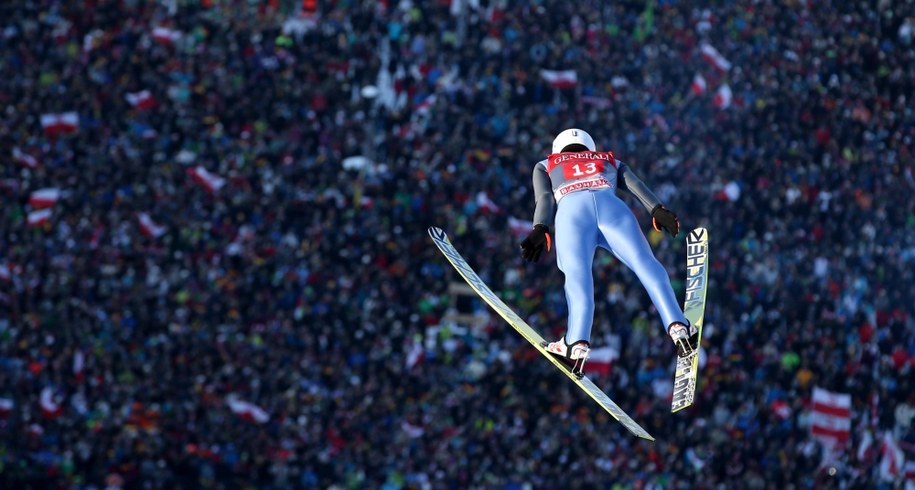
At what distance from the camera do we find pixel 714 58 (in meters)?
28.8

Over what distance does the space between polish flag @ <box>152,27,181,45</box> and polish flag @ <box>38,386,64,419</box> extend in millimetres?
8631

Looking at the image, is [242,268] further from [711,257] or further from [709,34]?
[709,34]

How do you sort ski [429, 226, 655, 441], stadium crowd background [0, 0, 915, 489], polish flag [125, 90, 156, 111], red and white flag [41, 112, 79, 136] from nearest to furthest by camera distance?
1. ski [429, 226, 655, 441]
2. stadium crowd background [0, 0, 915, 489]
3. red and white flag [41, 112, 79, 136]
4. polish flag [125, 90, 156, 111]

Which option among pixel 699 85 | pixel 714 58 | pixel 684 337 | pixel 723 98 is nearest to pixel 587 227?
pixel 684 337

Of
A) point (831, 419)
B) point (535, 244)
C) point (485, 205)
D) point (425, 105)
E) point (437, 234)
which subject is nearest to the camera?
point (535, 244)

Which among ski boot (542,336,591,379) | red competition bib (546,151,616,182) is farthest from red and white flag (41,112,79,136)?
ski boot (542,336,591,379)

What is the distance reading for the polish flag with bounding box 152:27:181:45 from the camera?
91.0 ft

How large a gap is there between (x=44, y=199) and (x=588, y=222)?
1665cm

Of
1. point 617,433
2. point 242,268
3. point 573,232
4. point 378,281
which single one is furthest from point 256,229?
point 573,232

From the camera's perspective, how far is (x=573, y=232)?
1016 centimetres

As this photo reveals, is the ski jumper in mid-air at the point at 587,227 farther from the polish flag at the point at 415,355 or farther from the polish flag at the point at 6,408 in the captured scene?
the polish flag at the point at 6,408

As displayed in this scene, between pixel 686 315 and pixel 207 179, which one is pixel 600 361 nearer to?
pixel 207 179

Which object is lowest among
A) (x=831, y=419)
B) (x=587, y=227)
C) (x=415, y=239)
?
(x=831, y=419)

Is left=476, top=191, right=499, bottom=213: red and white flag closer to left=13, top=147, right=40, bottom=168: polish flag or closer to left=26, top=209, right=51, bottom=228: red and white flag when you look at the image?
left=26, top=209, right=51, bottom=228: red and white flag
